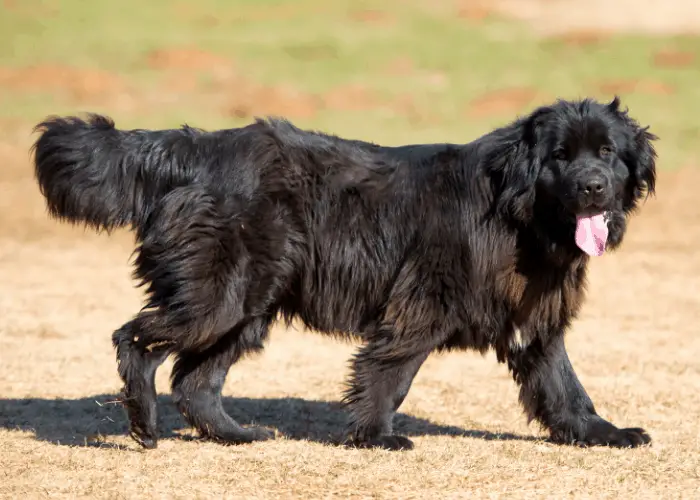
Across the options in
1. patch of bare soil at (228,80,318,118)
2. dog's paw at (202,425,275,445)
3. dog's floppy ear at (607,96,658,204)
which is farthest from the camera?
patch of bare soil at (228,80,318,118)

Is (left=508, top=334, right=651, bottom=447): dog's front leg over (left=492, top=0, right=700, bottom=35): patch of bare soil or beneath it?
beneath

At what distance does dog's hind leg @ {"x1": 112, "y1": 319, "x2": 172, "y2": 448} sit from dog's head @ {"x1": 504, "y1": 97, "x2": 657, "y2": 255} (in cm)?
239

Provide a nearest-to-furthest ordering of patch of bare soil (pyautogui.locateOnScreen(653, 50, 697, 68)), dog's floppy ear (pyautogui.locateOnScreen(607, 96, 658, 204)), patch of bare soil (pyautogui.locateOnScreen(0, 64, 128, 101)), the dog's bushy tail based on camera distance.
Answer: dog's floppy ear (pyautogui.locateOnScreen(607, 96, 658, 204)), the dog's bushy tail, patch of bare soil (pyautogui.locateOnScreen(0, 64, 128, 101)), patch of bare soil (pyautogui.locateOnScreen(653, 50, 697, 68))

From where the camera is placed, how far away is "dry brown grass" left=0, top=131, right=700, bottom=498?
5473mm

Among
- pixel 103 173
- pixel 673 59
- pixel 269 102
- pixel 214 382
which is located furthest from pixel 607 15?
pixel 103 173

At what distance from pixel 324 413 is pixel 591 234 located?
8.35ft

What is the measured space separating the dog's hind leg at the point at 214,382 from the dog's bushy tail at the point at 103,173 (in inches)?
37.1

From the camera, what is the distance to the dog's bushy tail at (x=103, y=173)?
637cm

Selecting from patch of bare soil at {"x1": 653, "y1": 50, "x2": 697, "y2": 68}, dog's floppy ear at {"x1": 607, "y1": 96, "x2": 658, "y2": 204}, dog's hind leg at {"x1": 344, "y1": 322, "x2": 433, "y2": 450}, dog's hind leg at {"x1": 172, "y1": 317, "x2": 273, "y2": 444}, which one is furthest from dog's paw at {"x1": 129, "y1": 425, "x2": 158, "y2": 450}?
patch of bare soil at {"x1": 653, "y1": 50, "x2": 697, "y2": 68}

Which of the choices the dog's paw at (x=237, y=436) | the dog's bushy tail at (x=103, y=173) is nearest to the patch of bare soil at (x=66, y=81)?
the dog's bushy tail at (x=103, y=173)

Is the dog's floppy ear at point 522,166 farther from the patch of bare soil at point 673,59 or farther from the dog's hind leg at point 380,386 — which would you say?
the patch of bare soil at point 673,59

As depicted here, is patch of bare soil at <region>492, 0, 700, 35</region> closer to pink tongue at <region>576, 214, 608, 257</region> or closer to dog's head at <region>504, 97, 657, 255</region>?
dog's head at <region>504, 97, 657, 255</region>

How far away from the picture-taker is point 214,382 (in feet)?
21.8

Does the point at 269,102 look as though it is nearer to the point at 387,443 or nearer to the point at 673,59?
the point at 673,59
